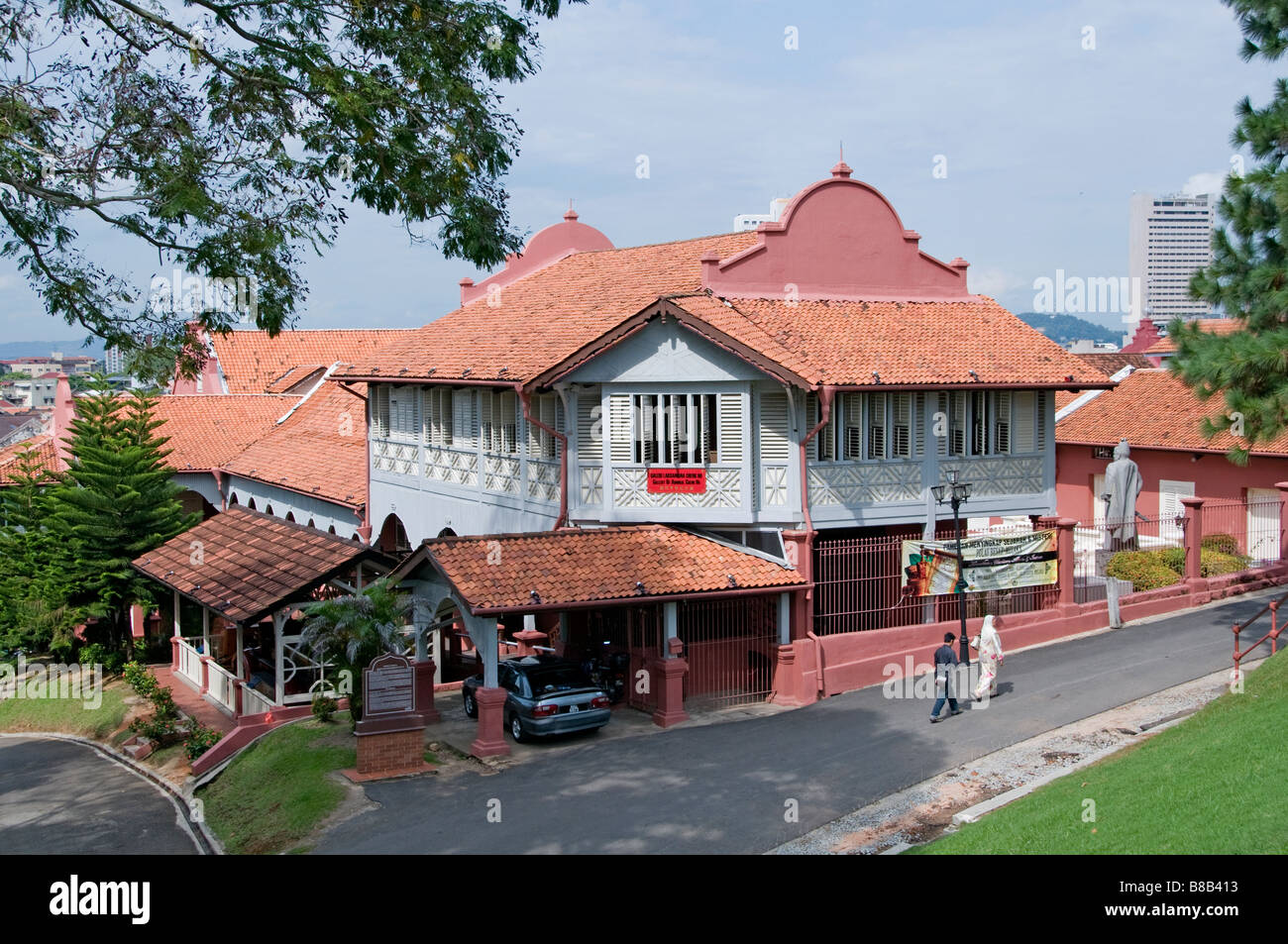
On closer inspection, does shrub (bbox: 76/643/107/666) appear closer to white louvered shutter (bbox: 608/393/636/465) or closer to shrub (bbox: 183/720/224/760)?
shrub (bbox: 183/720/224/760)

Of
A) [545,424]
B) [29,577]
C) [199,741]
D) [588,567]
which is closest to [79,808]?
[199,741]

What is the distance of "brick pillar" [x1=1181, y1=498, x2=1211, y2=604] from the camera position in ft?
86.2

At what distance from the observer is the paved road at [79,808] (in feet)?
58.5

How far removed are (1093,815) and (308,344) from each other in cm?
4653

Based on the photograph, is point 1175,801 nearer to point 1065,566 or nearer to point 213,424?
point 1065,566

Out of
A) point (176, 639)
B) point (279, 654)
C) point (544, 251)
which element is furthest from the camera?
point (544, 251)

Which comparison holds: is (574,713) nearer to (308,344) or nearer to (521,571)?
(521,571)

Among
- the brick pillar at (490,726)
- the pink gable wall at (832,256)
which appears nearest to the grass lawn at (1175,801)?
the brick pillar at (490,726)

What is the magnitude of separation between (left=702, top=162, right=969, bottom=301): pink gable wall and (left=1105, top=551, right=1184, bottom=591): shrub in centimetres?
712

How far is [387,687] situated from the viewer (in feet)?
58.0

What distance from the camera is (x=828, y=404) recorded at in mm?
20875

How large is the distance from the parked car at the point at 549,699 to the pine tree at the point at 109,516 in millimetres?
15111

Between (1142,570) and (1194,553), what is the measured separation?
1.20 metres
